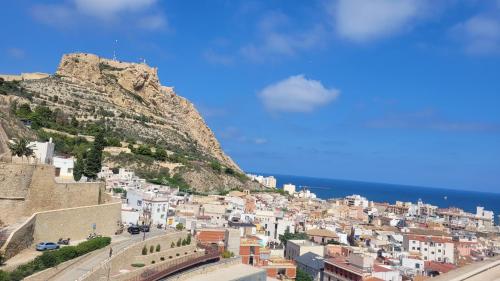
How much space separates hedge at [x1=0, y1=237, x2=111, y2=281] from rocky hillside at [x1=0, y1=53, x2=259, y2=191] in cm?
3438

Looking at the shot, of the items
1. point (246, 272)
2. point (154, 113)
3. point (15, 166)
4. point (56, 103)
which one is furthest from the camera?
point (154, 113)

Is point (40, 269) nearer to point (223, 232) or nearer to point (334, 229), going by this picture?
point (223, 232)

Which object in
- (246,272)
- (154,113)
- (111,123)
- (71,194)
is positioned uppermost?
(154,113)

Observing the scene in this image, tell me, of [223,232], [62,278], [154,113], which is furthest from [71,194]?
[154,113]

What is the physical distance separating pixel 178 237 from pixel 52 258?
995 cm

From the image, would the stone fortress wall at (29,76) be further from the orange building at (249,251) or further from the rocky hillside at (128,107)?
the orange building at (249,251)

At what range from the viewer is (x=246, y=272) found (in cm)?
2802

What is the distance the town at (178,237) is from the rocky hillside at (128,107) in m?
7.69

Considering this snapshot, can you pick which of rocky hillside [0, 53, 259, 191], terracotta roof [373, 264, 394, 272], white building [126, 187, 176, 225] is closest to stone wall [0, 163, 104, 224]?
white building [126, 187, 176, 225]

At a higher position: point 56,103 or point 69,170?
point 56,103

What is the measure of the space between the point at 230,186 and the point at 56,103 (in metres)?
25.5

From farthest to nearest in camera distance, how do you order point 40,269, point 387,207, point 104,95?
point 387,207 → point 104,95 → point 40,269

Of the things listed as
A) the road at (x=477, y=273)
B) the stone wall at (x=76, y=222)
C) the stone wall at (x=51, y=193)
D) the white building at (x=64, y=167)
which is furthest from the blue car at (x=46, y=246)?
the road at (x=477, y=273)

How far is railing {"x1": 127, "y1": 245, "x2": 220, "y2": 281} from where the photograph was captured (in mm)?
21130
